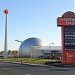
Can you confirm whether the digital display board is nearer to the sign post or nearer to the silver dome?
the sign post

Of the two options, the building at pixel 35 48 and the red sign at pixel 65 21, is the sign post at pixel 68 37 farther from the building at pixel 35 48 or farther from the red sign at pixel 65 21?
the building at pixel 35 48

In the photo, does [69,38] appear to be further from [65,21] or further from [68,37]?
[65,21]

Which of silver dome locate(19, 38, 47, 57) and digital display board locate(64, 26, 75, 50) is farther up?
silver dome locate(19, 38, 47, 57)

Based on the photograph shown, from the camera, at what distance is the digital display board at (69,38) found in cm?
5306

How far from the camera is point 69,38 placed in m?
53.3

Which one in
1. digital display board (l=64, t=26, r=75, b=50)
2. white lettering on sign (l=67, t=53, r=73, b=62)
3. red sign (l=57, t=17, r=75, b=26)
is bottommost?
white lettering on sign (l=67, t=53, r=73, b=62)

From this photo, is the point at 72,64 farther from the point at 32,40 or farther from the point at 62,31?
the point at 32,40

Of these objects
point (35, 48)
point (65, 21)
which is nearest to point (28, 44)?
point (35, 48)

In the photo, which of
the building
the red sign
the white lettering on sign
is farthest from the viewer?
the building

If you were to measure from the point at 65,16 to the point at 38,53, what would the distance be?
8606 cm

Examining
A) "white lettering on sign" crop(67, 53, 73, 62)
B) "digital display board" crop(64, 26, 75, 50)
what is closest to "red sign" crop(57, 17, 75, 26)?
"digital display board" crop(64, 26, 75, 50)

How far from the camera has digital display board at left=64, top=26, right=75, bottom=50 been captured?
174ft

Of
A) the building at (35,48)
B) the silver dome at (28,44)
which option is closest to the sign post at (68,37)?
the building at (35,48)

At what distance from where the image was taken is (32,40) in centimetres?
13850
